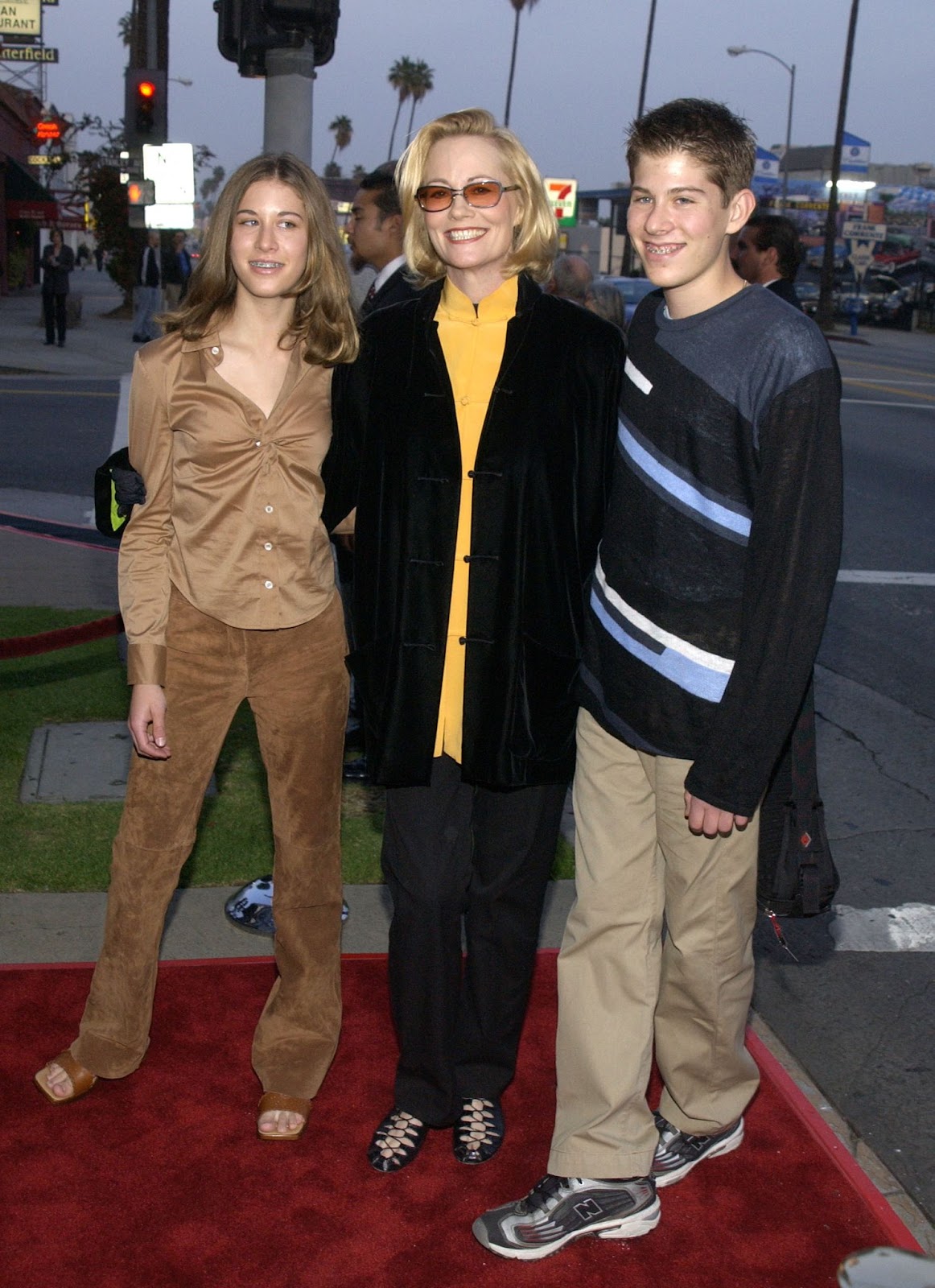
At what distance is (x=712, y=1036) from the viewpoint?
294 centimetres

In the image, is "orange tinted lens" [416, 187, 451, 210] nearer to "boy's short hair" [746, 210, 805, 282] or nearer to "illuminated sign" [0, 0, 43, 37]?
"boy's short hair" [746, 210, 805, 282]

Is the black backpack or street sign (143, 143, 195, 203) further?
street sign (143, 143, 195, 203)

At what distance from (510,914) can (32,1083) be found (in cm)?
125

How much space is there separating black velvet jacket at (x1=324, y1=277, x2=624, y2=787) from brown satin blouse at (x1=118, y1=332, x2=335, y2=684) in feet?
0.47

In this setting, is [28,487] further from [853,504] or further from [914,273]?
[914,273]

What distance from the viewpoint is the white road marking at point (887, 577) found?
30.8ft

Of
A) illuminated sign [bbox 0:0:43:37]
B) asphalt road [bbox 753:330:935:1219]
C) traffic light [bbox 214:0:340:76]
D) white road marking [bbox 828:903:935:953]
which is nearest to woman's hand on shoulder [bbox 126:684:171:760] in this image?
asphalt road [bbox 753:330:935:1219]

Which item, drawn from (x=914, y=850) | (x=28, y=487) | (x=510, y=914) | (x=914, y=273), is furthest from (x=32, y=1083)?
(x=914, y=273)

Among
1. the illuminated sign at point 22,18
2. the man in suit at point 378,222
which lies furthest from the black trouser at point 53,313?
the illuminated sign at point 22,18

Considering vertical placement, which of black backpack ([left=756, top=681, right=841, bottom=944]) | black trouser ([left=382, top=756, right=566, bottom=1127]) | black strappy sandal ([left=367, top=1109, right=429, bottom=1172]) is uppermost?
black backpack ([left=756, top=681, right=841, bottom=944])

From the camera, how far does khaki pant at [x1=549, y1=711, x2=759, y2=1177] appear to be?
2.85 meters

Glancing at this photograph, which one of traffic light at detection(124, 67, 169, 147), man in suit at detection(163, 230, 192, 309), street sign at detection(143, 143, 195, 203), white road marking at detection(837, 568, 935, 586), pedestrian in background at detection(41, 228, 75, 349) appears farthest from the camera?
man in suit at detection(163, 230, 192, 309)

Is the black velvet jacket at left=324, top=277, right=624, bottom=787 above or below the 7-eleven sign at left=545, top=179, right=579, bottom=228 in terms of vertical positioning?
below

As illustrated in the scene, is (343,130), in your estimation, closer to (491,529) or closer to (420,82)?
(420,82)
